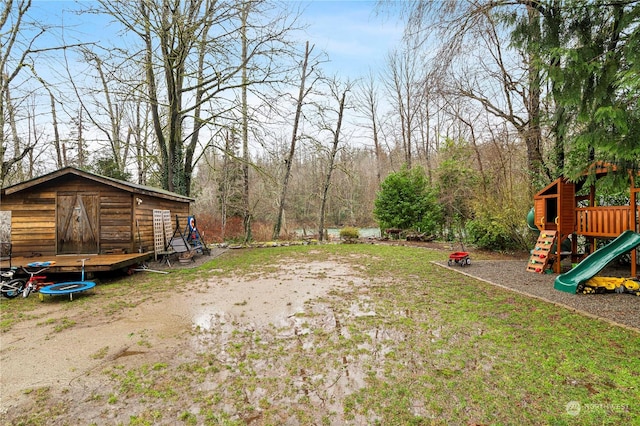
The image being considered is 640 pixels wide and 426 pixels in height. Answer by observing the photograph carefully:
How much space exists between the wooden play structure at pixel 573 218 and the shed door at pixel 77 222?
35.6 feet

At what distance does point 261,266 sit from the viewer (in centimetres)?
877

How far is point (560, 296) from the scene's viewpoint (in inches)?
193

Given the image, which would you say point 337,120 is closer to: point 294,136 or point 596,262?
point 294,136

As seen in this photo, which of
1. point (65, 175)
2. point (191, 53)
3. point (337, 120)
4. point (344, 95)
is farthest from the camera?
point (344, 95)

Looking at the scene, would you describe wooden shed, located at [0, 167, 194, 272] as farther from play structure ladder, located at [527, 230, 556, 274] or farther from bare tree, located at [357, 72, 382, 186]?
bare tree, located at [357, 72, 382, 186]

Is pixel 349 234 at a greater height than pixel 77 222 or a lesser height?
lesser

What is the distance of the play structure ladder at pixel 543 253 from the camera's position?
6.73m

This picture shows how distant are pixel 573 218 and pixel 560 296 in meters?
2.82

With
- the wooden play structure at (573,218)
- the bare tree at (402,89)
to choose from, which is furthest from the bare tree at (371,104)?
the wooden play structure at (573,218)

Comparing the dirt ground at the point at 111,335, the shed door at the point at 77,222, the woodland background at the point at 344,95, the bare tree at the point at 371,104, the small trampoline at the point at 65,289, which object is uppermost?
the bare tree at the point at 371,104

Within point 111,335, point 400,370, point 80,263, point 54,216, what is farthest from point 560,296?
point 54,216

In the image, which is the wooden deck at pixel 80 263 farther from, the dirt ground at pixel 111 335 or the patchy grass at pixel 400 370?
the patchy grass at pixel 400 370

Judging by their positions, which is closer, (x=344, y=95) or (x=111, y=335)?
(x=111, y=335)

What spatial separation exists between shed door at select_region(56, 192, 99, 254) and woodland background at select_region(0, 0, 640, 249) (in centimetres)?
339
